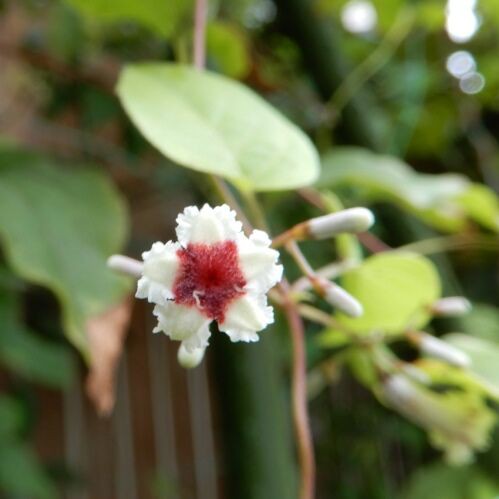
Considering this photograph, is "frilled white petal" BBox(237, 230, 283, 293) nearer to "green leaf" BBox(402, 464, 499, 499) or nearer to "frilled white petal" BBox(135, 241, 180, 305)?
"frilled white petal" BBox(135, 241, 180, 305)

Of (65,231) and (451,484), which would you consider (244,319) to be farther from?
(451,484)

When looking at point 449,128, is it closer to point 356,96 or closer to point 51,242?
point 356,96

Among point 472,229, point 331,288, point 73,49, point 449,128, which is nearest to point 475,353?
point 331,288

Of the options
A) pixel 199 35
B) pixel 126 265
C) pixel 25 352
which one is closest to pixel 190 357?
pixel 126 265

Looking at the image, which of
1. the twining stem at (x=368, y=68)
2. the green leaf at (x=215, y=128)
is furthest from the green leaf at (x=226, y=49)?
the green leaf at (x=215, y=128)

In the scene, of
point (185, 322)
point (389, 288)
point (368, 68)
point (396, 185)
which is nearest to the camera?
point (185, 322)

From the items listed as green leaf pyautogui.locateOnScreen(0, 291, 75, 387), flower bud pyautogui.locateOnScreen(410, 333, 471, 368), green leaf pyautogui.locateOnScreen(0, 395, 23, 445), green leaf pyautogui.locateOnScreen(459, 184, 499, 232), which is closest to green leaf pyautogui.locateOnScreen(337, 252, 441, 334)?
flower bud pyautogui.locateOnScreen(410, 333, 471, 368)
